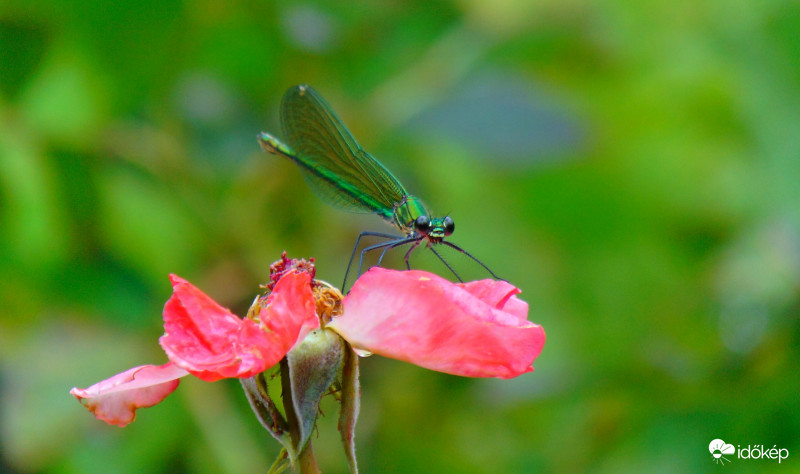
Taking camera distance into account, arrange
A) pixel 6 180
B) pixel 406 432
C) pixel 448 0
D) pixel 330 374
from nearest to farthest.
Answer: pixel 330 374, pixel 6 180, pixel 406 432, pixel 448 0

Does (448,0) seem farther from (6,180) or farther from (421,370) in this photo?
(6,180)

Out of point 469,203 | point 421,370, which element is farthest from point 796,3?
point 421,370

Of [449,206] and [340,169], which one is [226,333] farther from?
[449,206]

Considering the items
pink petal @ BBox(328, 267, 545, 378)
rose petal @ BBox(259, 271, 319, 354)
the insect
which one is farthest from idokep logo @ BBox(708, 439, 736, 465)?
rose petal @ BBox(259, 271, 319, 354)

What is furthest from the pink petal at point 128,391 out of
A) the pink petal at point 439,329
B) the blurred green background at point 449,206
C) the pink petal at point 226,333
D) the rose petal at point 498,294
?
the blurred green background at point 449,206

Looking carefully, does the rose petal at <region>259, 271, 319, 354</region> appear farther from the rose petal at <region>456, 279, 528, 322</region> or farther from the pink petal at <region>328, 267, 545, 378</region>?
the rose petal at <region>456, 279, 528, 322</region>

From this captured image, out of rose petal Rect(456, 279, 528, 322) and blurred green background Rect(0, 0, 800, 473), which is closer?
rose petal Rect(456, 279, 528, 322)

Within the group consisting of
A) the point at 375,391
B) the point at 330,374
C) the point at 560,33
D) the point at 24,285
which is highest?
the point at 560,33
